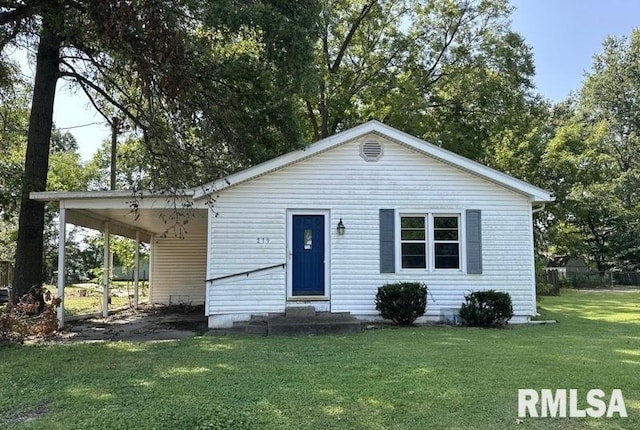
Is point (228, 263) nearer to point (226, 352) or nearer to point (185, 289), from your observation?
point (226, 352)

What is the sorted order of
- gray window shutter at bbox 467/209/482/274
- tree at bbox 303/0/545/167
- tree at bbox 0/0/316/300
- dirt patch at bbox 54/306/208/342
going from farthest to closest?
tree at bbox 303/0/545/167 → gray window shutter at bbox 467/209/482/274 → dirt patch at bbox 54/306/208/342 → tree at bbox 0/0/316/300

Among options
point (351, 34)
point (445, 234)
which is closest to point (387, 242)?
point (445, 234)

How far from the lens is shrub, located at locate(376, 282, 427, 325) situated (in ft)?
34.2

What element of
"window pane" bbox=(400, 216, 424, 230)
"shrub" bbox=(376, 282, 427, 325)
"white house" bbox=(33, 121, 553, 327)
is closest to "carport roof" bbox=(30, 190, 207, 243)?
"white house" bbox=(33, 121, 553, 327)

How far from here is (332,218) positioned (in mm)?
10984

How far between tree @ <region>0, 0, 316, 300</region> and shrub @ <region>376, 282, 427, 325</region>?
4232mm

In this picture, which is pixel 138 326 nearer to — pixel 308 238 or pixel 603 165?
pixel 308 238

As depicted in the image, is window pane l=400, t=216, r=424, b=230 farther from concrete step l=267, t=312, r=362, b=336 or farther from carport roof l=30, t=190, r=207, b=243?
carport roof l=30, t=190, r=207, b=243

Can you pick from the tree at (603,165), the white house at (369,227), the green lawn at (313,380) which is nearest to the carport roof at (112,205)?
the white house at (369,227)

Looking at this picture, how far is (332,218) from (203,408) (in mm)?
6703

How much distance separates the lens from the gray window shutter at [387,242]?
10938 millimetres

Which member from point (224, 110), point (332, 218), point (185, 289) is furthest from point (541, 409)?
point (185, 289)

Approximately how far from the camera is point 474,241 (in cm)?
1103

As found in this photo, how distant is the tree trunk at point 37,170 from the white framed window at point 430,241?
8.47m
